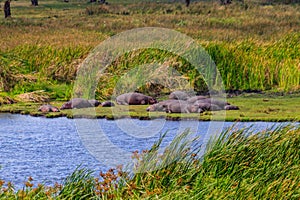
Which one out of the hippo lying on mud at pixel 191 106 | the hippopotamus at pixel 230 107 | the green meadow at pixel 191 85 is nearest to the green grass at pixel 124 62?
the green meadow at pixel 191 85

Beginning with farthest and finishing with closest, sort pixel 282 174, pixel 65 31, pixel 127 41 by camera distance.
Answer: pixel 65 31 → pixel 127 41 → pixel 282 174

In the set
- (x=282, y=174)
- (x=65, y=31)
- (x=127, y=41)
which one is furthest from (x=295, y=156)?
(x=65, y=31)

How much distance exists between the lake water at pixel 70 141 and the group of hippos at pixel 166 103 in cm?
93

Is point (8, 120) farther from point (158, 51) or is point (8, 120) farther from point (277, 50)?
point (277, 50)

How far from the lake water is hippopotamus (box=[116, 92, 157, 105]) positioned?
1.83 meters

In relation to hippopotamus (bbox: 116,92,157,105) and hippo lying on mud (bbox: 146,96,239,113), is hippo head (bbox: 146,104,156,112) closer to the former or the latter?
hippo lying on mud (bbox: 146,96,239,113)

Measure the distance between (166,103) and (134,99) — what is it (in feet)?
4.03

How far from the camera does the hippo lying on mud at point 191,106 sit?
2042 cm

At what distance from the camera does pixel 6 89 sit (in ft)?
76.1

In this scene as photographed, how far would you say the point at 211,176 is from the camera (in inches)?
430

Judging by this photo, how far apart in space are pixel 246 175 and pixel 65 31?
2227 centimetres

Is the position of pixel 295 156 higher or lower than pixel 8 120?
higher

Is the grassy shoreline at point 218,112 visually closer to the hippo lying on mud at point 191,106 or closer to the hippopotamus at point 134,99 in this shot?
the hippo lying on mud at point 191,106

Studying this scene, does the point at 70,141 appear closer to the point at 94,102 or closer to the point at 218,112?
the point at 94,102
